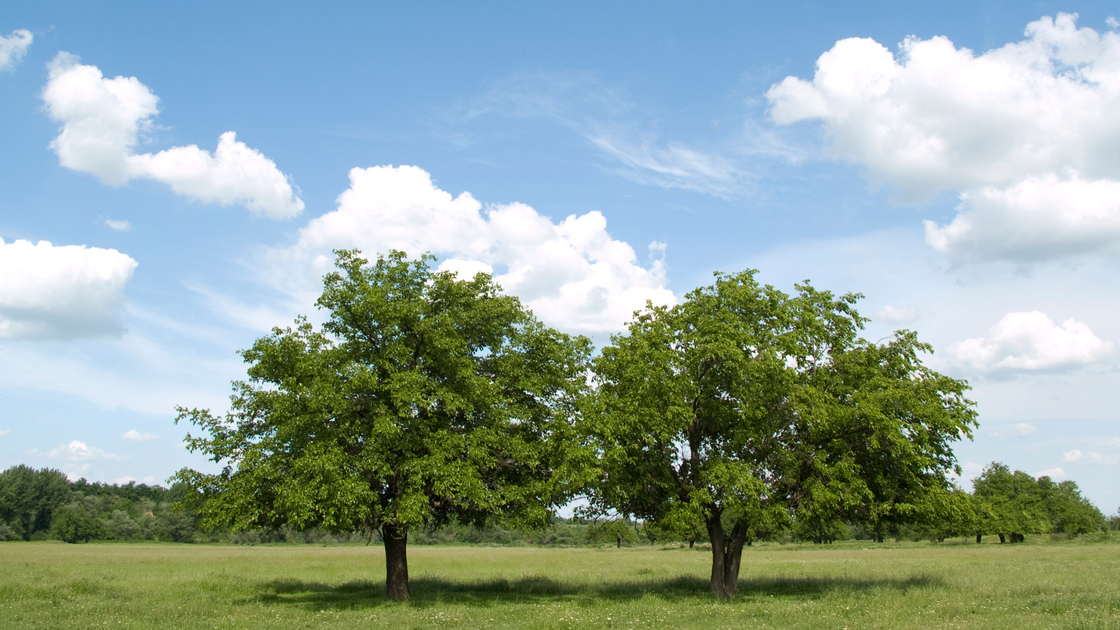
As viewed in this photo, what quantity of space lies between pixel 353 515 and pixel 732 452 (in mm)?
15041

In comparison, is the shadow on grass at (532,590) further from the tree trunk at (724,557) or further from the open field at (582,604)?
the tree trunk at (724,557)

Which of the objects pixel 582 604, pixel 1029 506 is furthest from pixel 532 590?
pixel 1029 506

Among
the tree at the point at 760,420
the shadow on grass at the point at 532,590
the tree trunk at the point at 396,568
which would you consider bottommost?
the shadow on grass at the point at 532,590

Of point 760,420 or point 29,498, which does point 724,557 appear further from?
point 29,498

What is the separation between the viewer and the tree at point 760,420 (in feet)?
78.8

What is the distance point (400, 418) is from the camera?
25.2 meters

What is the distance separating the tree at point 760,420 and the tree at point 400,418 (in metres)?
3.05

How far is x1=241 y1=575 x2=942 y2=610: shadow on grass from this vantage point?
26.4m

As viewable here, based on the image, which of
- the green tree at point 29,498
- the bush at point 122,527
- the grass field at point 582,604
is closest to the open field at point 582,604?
the grass field at point 582,604

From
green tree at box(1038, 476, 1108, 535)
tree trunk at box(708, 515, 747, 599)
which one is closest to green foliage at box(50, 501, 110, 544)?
tree trunk at box(708, 515, 747, 599)

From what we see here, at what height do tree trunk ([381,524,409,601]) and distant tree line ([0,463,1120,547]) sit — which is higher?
tree trunk ([381,524,409,601])

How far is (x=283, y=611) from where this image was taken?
918 inches

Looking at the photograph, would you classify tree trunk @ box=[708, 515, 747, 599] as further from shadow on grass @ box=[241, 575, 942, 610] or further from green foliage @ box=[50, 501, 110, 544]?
green foliage @ box=[50, 501, 110, 544]

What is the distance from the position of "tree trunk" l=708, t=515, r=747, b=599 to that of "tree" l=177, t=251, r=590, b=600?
6.49 metres
